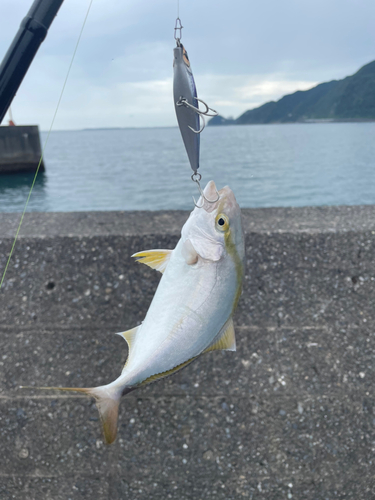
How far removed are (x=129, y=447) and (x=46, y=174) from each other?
38.5 meters

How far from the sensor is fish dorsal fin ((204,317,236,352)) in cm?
141

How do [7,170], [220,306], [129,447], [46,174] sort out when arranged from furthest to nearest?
[46,174] < [7,170] < [129,447] < [220,306]

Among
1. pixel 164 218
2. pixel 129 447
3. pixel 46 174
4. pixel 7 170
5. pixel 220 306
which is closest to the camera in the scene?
pixel 220 306

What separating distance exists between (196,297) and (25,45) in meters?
1.31

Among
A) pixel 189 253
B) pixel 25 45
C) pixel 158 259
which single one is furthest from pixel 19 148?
pixel 189 253

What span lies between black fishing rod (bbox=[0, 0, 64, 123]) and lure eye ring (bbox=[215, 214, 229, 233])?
3.59 ft

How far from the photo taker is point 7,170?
31.9 meters

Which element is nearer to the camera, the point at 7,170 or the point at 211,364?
the point at 211,364

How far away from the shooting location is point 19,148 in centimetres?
3194

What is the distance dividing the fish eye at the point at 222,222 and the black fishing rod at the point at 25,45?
1.10 meters

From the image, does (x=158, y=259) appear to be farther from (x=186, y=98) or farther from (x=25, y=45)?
(x=25, y=45)

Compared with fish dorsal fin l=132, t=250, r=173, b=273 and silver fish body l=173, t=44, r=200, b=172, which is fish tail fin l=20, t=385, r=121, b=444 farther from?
silver fish body l=173, t=44, r=200, b=172

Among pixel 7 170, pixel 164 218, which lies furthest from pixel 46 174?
pixel 164 218

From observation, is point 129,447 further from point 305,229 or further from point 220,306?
point 305,229
